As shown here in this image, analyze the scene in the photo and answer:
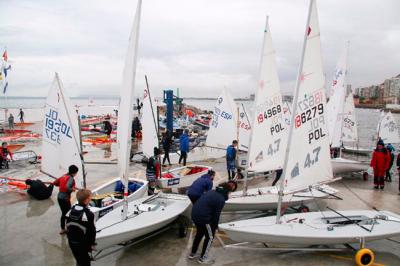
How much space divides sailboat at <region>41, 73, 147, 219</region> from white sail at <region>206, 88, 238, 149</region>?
6852 millimetres

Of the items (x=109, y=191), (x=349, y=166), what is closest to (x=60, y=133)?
(x=109, y=191)

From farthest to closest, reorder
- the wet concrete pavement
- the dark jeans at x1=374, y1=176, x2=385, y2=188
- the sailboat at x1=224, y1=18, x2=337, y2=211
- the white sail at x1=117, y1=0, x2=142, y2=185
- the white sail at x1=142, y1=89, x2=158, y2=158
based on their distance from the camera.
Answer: the dark jeans at x1=374, y1=176, x2=385, y2=188, the white sail at x1=142, y1=89, x2=158, y2=158, the sailboat at x1=224, y1=18, x2=337, y2=211, the wet concrete pavement, the white sail at x1=117, y1=0, x2=142, y2=185

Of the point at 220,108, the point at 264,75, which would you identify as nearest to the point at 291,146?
the point at 264,75

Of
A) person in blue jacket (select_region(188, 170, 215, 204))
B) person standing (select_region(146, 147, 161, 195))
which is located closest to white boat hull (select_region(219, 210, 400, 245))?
person in blue jacket (select_region(188, 170, 215, 204))

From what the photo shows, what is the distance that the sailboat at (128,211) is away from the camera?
525 centimetres

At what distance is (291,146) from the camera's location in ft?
19.3

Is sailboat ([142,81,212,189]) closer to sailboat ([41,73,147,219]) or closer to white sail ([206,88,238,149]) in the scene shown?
sailboat ([41,73,147,219])

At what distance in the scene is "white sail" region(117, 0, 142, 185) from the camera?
529 centimetres

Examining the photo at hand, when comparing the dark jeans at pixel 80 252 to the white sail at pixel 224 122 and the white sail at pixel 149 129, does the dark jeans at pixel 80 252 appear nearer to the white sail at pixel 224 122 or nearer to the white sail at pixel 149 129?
the white sail at pixel 149 129

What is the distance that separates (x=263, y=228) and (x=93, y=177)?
8.12m

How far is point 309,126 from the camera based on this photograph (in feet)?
19.3

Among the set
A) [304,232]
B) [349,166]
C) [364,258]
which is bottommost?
[364,258]

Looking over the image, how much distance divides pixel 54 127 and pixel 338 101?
37.1 feet

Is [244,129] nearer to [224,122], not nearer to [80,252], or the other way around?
[224,122]
